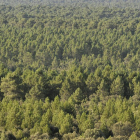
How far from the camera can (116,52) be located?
3526 inches

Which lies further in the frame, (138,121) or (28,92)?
(28,92)

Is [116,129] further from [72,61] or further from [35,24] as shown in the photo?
[35,24]

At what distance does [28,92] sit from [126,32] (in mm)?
75442

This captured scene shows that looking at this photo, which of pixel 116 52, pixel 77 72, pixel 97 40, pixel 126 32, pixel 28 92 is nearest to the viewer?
pixel 28 92

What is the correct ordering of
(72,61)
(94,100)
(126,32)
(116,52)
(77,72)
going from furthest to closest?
(126,32), (116,52), (72,61), (77,72), (94,100)

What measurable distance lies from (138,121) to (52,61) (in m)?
54.0

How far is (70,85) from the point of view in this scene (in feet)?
165

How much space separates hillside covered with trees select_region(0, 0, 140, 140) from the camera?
31.1 m

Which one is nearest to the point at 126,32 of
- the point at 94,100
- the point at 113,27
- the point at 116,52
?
the point at 113,27

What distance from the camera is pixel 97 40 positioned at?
3915 inches

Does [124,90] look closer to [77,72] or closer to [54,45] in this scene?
[77,72]

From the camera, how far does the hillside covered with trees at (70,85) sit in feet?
102

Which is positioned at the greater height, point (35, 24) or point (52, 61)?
point (35, 24)

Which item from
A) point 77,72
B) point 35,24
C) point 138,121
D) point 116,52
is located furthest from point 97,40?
point 138,121
